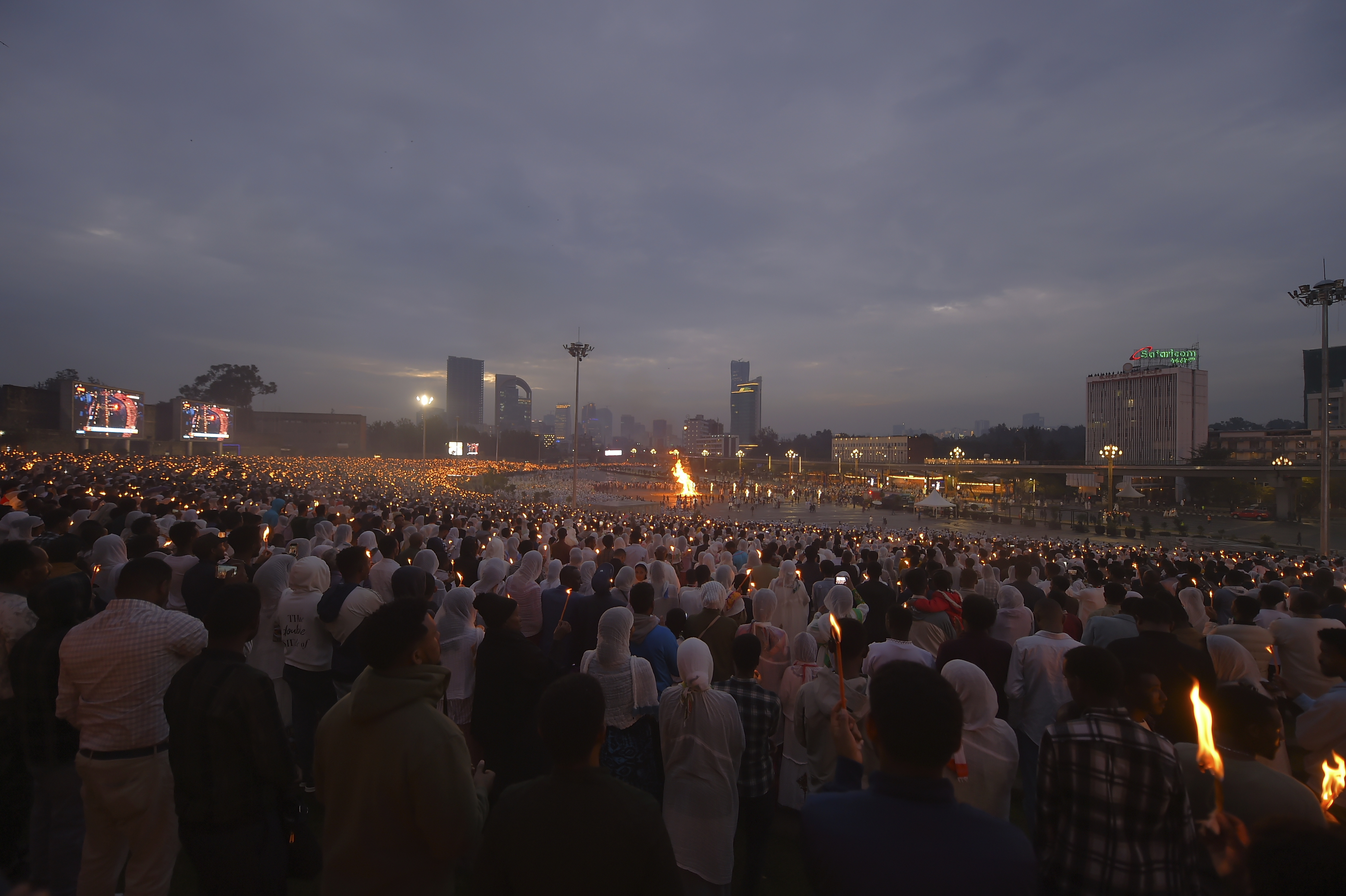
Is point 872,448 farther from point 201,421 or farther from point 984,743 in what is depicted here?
point 984,743

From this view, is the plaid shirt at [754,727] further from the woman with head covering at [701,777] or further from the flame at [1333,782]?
the flame at [1333,782]

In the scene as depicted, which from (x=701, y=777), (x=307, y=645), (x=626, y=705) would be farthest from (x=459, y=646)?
(x=701, y=777)

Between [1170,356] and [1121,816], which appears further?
[1170,356]

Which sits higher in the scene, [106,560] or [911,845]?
[911,845]

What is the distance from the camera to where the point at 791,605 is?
689cm

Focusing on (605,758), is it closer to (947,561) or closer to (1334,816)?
(1334,816)

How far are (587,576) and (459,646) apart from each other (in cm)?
306

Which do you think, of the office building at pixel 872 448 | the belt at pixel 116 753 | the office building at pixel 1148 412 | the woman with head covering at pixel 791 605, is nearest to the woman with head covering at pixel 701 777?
the belt at pixel 116 753

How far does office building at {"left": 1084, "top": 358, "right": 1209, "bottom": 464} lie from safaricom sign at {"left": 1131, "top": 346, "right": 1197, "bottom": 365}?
2.99 ft

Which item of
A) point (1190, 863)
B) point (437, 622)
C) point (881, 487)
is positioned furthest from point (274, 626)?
point (881, 487)

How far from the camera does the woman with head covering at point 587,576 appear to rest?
6895 mm

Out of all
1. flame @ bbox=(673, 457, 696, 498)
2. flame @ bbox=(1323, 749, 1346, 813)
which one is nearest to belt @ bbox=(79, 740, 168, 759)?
flame @ bbox=(1323, 749, 1346, 813)

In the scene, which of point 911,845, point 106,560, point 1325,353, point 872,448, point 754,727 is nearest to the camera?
point 911,845

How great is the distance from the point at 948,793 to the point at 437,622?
4.13 metres
